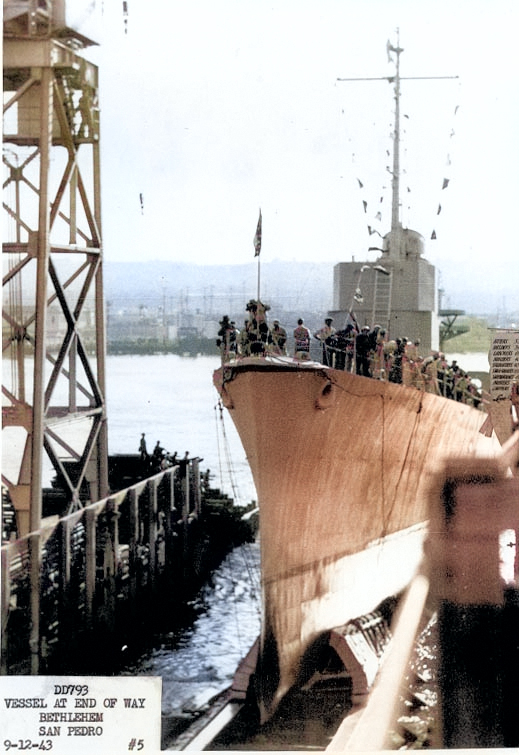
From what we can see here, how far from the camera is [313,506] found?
426 cm

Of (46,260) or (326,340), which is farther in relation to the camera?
(326,340)

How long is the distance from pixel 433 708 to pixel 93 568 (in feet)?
6.50

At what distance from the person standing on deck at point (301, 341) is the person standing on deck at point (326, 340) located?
0.45 ft

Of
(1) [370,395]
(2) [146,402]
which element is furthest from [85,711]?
(1) [370,395]

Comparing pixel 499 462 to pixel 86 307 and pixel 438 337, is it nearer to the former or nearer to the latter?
pixel 438 337

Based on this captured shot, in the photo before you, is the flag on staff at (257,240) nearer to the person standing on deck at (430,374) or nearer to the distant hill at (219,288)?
the distant hill at (219,288)

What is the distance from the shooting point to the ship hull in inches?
165

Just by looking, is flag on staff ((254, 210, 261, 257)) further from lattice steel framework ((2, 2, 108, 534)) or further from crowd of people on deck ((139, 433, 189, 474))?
crowd of people on deck ((139, 433, 189, 474))

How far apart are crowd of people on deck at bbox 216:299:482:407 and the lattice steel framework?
78cm

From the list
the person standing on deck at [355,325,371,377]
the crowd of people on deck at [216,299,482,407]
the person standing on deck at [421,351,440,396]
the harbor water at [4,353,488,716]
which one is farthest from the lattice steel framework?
the person standing on deck at [421,351,440,396]
